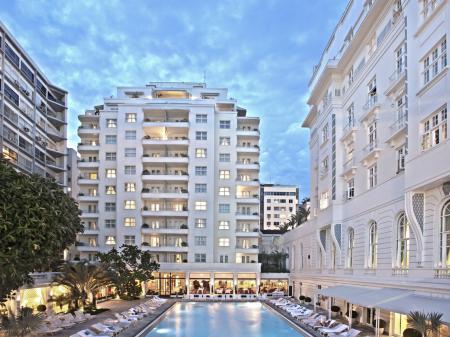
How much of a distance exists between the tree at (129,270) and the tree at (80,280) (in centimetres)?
579

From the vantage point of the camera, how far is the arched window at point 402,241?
928 inches

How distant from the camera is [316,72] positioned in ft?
142

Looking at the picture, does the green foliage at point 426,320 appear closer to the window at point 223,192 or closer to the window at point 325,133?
the window at point 325,133

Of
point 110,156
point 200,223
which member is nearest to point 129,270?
point 200,223

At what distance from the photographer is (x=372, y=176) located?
95.7 feet

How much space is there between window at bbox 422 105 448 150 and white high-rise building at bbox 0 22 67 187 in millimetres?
30078

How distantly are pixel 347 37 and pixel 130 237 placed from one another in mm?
33615

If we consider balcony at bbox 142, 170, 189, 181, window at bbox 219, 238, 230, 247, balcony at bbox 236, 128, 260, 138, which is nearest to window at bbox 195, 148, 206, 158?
balcony at bbox 142, 170, 189, 181

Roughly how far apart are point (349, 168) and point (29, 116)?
119 ft

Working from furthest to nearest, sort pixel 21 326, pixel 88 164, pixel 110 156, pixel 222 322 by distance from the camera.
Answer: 1. pixel 88 164
2. pixel 110 156
3. pixel 222 322
4. pixel 21 326

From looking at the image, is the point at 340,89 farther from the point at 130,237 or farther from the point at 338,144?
the point at 130,237

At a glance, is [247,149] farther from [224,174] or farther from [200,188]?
[200,188]

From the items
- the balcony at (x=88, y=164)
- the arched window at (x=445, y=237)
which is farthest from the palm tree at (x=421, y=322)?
the balcony at (x=88, y=164)

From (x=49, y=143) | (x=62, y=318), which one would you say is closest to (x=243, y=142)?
(x=49, y=143)
